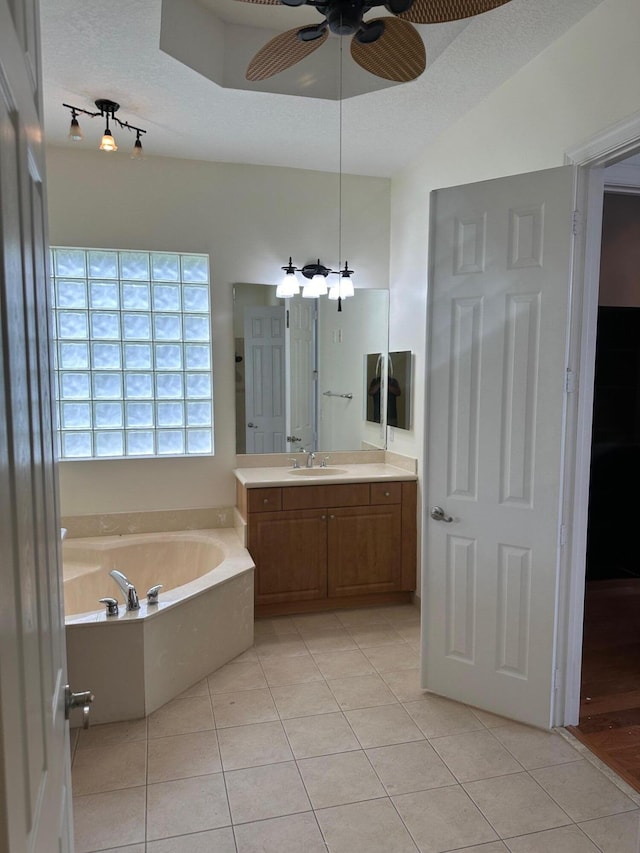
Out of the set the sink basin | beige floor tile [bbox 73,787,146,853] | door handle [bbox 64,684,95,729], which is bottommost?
beige floor tile [bbox 73,787,146,853]

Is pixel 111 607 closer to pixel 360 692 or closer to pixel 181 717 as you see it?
pixel 181 717

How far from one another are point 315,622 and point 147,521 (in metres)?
1.27

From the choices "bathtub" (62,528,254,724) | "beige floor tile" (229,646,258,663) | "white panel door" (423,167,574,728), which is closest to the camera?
"white panel door" (423,167,574,728)

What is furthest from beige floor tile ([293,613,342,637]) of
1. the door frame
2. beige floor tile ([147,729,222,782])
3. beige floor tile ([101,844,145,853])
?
beige floor tile ([101,844,145,853])

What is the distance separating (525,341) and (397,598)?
217 centimetres

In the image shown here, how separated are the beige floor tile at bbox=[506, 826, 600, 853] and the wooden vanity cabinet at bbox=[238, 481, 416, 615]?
194cm


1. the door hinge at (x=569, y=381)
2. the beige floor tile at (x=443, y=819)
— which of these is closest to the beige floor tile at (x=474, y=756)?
the beige floor tile at (x=443, y=819)

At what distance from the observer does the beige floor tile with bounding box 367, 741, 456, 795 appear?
2143mm

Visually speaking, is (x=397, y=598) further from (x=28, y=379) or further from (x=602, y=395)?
(x=28, y=379)

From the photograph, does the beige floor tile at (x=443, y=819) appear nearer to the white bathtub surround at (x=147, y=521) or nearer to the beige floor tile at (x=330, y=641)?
the beige floor tile at (x=330, y=641)

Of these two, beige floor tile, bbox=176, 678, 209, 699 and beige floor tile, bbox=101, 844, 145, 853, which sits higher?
beige floor tile, bbox=101, 844, 145, 853

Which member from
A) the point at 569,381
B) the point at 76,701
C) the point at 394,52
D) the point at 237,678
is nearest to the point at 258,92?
the point at 394,52

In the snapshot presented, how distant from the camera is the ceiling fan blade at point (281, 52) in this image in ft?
6.42

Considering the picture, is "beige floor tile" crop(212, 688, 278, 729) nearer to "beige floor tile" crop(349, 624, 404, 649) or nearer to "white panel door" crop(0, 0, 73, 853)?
"beige floor tile" crop(349, 624, 404, 649)
